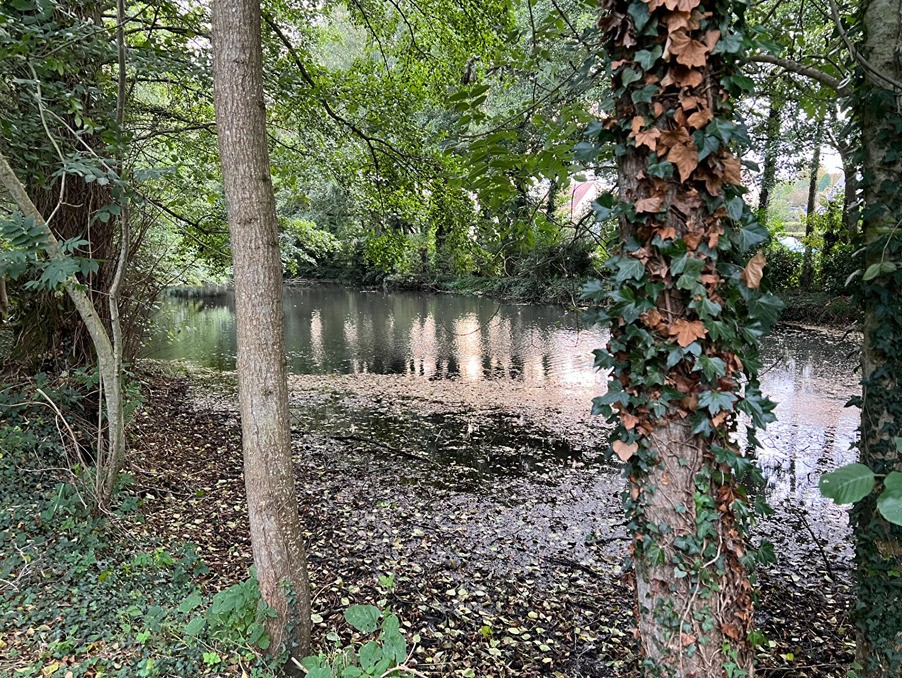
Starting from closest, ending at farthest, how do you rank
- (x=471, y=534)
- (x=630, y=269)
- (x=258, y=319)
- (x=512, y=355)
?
(x=630, y=269) → (x=258, y=319) → (x=471, y=534) → (x=512, y=355)

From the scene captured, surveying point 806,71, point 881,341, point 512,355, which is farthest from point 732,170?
point 512,355

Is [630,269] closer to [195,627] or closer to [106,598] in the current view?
[195,627]

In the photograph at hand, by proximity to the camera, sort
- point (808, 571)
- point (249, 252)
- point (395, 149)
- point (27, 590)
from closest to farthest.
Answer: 1. point (249, 252)
2. point (27, 590)
3. point (808, 571)
4. point (395, 149)

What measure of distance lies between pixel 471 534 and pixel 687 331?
3.20 m

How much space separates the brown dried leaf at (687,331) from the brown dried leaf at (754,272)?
0.56 ft

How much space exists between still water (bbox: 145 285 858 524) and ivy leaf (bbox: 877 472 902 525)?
53.2 inches

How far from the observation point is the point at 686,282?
142cm

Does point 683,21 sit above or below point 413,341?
above

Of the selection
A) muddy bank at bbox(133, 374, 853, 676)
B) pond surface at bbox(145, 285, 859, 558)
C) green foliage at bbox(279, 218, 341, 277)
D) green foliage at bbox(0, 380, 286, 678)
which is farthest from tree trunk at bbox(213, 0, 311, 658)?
green foliage at bbox(279, 218, 341, 277)

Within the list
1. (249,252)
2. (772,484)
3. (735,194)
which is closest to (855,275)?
(735,194)

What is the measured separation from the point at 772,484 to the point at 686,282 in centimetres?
474

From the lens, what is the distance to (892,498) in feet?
2.64

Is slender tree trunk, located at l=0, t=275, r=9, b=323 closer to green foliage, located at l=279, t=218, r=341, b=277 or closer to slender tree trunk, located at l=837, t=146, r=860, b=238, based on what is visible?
green foliage, located at l=279, t=218, r=341, b=277

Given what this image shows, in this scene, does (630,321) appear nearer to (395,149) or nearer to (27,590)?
(27,590)
